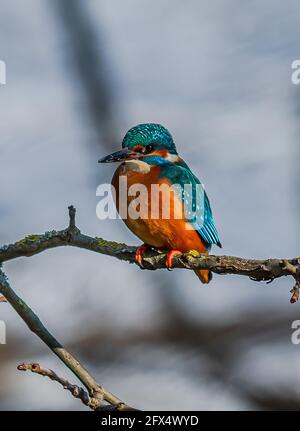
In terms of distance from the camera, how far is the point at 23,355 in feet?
9.38

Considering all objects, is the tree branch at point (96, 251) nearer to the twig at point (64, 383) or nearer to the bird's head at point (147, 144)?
the twig at point (64, 383)

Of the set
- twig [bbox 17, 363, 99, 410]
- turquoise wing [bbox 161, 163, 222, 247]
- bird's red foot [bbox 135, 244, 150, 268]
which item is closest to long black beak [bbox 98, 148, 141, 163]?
turquoise wing [bbox 161, 163, 222, 247]

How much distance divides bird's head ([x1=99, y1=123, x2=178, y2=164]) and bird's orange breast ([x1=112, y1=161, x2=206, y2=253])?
0.04m

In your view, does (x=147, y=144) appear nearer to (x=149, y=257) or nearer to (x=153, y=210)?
(x=153, y=210)

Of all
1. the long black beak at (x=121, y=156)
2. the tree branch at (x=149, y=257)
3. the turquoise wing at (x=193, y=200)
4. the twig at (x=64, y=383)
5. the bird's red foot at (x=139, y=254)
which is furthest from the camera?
the turquoise wing at (x=193, y=200)

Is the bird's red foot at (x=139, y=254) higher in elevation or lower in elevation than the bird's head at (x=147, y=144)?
lower

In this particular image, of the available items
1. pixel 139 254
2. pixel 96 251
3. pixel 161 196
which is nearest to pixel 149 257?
pixel 139 254

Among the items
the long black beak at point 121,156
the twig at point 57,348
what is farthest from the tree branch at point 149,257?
the long black beak at point 121,156

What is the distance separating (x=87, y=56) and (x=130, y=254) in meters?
0.56

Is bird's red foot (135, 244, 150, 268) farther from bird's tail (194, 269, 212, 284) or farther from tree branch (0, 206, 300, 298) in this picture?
bird's tail (194, 269, 212, 284)

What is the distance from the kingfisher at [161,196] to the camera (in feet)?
9.80

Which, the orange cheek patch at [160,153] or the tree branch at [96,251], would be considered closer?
the tree branch at [96,251]

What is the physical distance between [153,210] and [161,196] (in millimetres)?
65
